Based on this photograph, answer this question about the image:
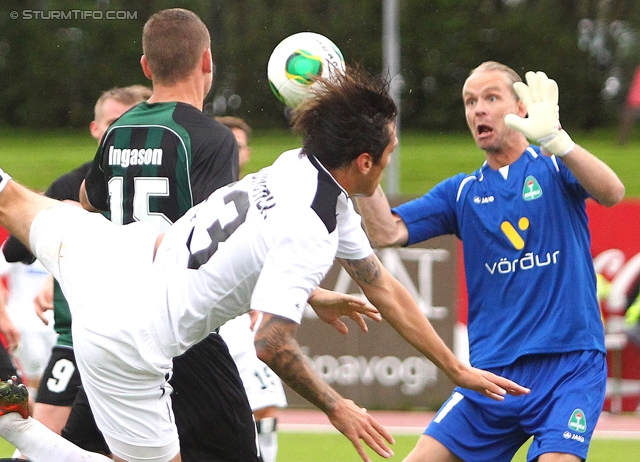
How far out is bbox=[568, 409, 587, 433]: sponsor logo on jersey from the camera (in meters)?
4.56

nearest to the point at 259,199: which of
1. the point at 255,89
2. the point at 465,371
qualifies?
the point at 465,371

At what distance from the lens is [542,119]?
4691 millimetres

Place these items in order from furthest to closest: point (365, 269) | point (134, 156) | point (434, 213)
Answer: point (434, 213) → point (134, 156) → point (365, 269)

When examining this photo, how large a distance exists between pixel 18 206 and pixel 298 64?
177 cm

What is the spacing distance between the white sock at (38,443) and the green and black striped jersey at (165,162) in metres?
0.92

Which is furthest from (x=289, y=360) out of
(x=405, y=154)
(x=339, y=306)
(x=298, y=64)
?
(x=405, y=154)

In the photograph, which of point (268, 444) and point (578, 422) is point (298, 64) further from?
point (268, 444)

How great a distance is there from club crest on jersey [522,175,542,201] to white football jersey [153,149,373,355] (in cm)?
138

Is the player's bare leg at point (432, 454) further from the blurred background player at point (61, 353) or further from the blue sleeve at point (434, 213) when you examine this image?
the blurred background player at point (61, 353)

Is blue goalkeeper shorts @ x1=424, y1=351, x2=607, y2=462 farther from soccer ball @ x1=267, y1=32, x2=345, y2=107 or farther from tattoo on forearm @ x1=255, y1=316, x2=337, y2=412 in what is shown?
soccer ball @ x1=267, y1=32, x2=345, y2=107

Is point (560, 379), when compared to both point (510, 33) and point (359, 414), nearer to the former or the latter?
point (359, 414)

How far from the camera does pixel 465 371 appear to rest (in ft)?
14.0

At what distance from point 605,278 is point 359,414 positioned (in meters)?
6.29

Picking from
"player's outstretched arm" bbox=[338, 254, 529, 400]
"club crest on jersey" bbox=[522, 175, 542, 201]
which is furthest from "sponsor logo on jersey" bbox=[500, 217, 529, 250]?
"player's outstretched arm" bbox=[338, 254, 529, 400]
